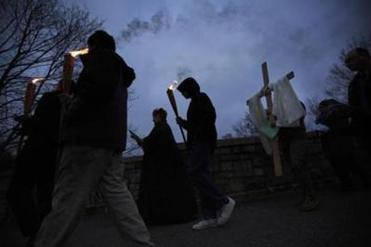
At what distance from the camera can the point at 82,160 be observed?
2.71m

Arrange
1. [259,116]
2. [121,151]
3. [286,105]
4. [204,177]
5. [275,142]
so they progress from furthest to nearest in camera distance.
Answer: [259,116] → [275,142] → [286,105] → [204,177] → [121,151]

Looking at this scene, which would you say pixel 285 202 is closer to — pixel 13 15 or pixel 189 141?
pixel 189 141

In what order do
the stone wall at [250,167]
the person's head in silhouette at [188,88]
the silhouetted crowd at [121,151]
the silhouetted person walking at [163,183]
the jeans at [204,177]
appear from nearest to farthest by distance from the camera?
the silhouetted crowd at [121,151], the jeans at [204,177], the person's head in silhouette at [188,88], the silhouetted person walking at [163,183], the stone wall at [250,167]

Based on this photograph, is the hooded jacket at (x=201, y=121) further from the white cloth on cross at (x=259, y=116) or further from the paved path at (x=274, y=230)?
the white cloth on cross at (x=259, y=116)

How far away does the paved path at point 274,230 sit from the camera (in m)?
3.56

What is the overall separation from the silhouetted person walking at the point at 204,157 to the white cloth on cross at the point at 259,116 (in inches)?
61.7

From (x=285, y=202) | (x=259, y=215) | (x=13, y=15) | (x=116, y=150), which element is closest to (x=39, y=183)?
(x=116, y=150)

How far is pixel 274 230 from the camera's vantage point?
4203 millimetres

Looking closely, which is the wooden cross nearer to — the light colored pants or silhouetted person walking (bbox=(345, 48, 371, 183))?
silhouetted person walking (bbox=(345, 48, 371, 183))

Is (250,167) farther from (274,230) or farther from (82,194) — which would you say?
(82,194)

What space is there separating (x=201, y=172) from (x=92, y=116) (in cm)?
212

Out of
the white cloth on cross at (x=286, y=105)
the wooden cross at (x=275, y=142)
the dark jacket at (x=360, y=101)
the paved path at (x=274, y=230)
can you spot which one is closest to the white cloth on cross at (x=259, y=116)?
the wooden cross at (x=275, y=142)

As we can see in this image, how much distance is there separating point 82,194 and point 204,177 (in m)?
2.18

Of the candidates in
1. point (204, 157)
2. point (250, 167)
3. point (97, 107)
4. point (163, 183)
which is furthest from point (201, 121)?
point (250, 167)
